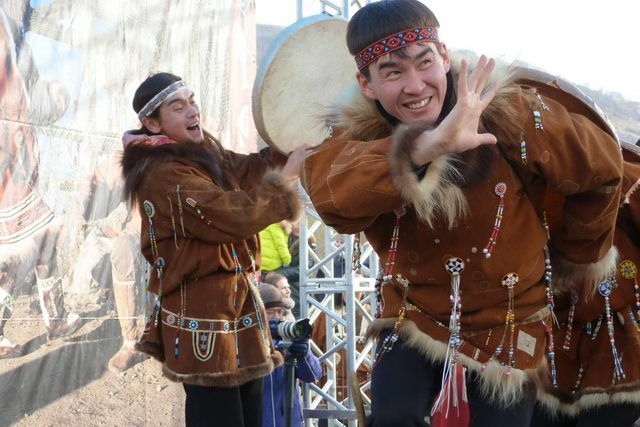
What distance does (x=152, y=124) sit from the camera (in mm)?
3836

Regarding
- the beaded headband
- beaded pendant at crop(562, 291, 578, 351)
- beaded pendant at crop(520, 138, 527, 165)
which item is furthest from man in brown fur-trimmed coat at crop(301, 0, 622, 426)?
the beaded headband

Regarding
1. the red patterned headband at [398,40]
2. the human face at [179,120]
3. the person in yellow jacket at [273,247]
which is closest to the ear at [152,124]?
the human face at [179,120]

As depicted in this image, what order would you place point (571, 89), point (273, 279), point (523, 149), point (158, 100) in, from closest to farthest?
point (523, 149)
point (571, 89)
point (158, 100)
point (273, 279)

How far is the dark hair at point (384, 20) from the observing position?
7.50 feet

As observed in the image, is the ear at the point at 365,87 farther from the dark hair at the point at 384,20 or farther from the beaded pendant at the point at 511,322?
the beaded pendant at the point at 511,322

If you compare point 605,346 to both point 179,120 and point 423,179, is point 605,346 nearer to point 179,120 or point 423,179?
point 423,179

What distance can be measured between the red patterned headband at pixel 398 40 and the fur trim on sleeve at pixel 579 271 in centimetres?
83

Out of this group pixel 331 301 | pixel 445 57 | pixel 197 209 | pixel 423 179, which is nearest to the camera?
pixel 423 179

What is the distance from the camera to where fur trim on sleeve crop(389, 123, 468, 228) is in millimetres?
1990

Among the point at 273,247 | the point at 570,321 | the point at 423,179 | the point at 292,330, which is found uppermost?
the point at 423,179

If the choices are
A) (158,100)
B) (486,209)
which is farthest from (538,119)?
(158,100)

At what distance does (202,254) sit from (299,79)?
0.99 meters

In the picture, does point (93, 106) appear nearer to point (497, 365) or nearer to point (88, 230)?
point (88, 230)

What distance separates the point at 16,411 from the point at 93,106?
1.90 m
